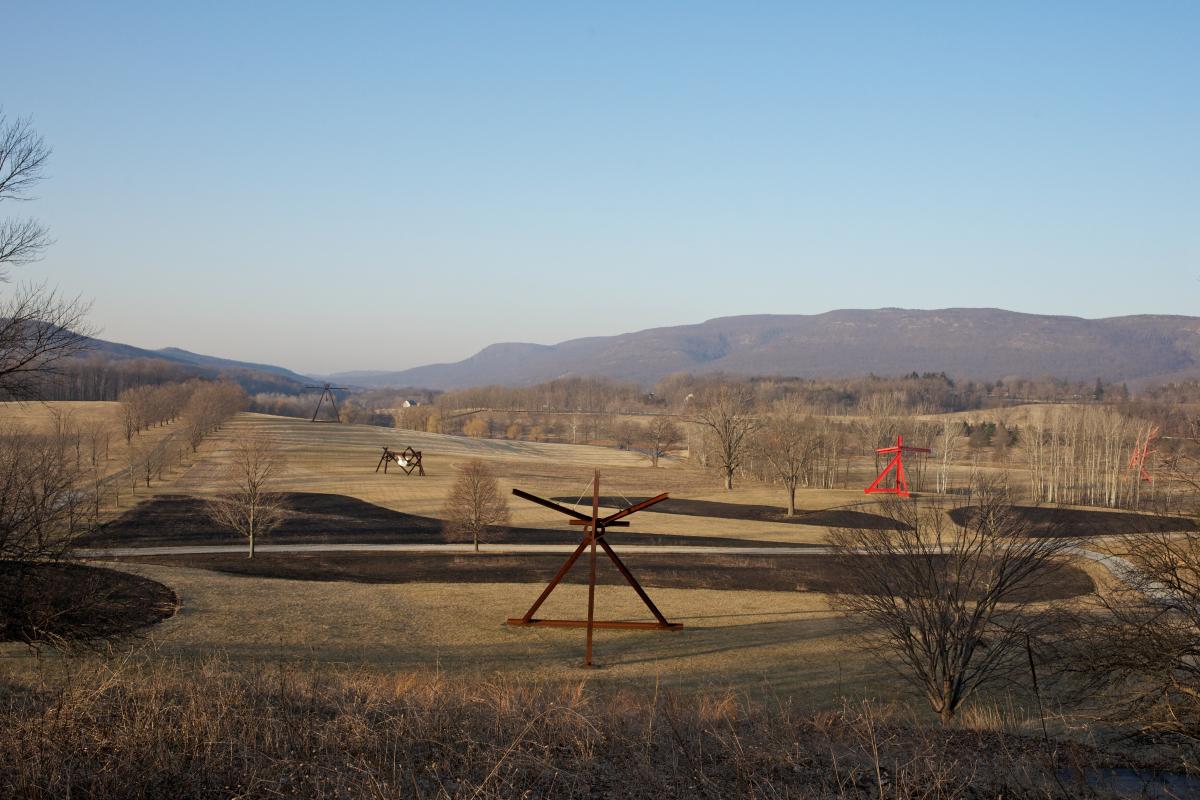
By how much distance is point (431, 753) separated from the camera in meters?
7.48

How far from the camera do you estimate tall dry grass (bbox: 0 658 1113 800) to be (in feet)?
20.8

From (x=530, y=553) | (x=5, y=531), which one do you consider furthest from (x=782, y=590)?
(x=5, y=531)

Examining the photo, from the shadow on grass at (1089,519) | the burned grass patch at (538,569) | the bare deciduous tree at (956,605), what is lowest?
the burned grass patch at (538,569)

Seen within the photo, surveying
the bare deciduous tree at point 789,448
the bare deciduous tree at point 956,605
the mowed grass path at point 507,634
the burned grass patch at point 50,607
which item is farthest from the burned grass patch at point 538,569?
the burned grass patch at point 50,607

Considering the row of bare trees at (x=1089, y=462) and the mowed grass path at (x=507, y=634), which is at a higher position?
the row of bare trees at (x=1089, y=462)

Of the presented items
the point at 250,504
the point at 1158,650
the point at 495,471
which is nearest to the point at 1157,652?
the point at 1158,650

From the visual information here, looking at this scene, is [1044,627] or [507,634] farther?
[507,634]

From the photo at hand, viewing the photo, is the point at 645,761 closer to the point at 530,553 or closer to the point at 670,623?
the point at 670,623

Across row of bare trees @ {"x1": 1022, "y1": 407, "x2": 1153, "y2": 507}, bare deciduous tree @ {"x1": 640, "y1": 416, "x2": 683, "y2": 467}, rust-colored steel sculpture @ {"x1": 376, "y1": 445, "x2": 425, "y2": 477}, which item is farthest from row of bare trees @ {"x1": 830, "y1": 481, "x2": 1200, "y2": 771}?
bare deciduous tree @ {"x1": 640, "y1": 416, "x2": 683, "y2": 467}

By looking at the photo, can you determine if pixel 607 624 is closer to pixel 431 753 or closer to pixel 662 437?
pixel 431 753

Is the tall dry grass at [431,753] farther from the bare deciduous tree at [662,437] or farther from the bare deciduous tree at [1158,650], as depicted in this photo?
the bare deciduous tree at [662,437]

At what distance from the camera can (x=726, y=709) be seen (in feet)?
35.4

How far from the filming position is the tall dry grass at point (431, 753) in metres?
6.35

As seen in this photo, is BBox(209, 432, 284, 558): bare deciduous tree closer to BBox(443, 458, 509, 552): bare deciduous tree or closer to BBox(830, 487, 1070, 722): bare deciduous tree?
BBox(443, 458, 509, 552): bare deciduous tree
